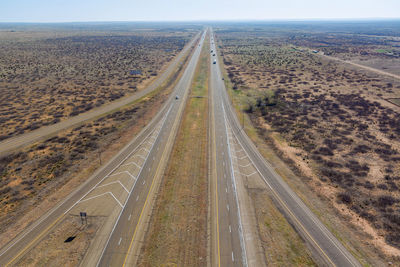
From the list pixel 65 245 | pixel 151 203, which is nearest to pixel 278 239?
pixel 151 203

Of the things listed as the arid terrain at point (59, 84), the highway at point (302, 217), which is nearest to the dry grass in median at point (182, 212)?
the highway at point (302, 217)

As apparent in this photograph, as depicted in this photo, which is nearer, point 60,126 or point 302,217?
point 302,217

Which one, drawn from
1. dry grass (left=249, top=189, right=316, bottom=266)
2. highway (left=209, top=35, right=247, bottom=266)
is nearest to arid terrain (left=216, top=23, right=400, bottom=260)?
dry grass (left=249, top=189, right=316, bottom=266)

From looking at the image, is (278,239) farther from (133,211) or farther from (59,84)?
(59,84)

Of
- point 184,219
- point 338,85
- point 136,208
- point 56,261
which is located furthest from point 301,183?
point 338,85

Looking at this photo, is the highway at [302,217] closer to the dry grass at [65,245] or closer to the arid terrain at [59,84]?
the dry grass at [65,245]

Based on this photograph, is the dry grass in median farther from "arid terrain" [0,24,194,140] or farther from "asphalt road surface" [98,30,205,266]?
"arid terrain" [0,24,194,140]
